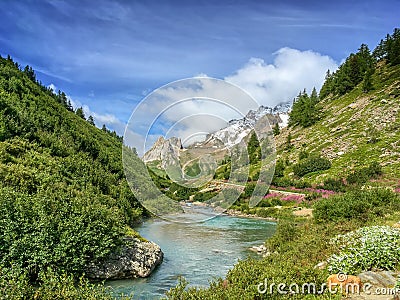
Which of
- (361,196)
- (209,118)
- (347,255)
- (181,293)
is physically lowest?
(181,293)

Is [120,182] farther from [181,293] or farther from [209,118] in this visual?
[181,293]

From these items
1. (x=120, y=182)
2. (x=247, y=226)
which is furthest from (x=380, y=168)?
(x=120, y=182)

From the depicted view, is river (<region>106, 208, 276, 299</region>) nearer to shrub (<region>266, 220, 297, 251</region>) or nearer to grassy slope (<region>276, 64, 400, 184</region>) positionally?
shrub (<region>266, 220, 297, 251</region>)

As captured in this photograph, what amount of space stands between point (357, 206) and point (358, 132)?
5667cm

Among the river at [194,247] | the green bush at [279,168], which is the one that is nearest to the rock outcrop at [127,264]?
the river at [194,247]

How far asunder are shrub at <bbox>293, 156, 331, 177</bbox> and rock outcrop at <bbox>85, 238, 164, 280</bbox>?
50793 millimetres

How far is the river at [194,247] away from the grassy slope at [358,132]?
2564 centimetres

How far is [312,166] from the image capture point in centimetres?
6756

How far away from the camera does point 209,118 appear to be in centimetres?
1423

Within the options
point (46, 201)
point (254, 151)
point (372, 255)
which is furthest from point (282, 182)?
point (372, 255)

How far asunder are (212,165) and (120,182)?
3741cm

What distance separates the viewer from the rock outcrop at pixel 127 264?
1948cm

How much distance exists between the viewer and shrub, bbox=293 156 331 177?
219 ft

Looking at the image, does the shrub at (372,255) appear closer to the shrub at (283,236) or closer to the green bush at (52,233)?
the shrub at (283,236)
